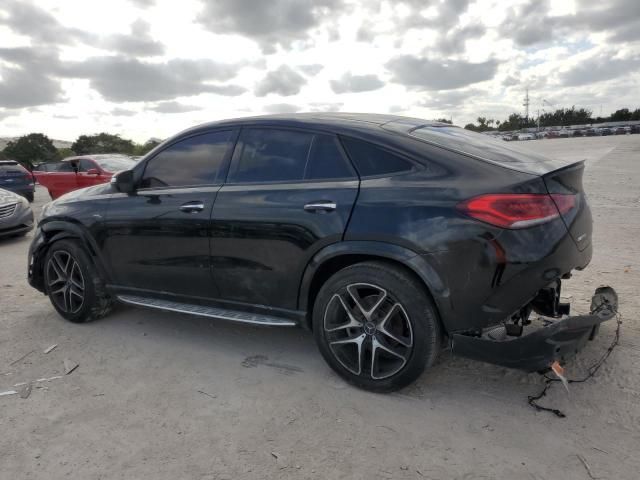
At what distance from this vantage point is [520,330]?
3.10 metres

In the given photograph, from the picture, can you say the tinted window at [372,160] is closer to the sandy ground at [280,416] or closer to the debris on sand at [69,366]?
the sandy ground at [280,416]

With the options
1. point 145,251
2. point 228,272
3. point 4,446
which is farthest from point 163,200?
point 4,446

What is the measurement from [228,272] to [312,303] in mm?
654

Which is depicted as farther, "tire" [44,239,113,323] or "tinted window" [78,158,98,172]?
"tinted window" [78,158,98,172]

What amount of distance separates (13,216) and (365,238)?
824 cm

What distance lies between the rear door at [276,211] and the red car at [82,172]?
32.4 ft

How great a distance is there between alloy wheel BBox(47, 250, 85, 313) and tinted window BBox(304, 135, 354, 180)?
2440mm

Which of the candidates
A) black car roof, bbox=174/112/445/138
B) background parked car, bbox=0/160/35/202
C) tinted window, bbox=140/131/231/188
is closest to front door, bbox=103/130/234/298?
tinted window, bbox=140/131/231/188

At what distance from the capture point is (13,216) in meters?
9.06

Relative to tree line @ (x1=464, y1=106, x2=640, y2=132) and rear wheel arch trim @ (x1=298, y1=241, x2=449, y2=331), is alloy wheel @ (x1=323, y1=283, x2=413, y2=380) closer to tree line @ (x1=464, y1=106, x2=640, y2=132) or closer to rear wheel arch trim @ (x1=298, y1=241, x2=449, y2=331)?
rear wheel arch trim @ (x1=298, y1=241, x2=449, y2=331)

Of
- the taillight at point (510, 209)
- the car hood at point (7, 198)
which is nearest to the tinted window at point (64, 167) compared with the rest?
the car hood at point (7, 198)

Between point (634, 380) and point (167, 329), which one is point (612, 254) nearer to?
point (634, 380)

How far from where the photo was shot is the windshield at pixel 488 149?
2.99m

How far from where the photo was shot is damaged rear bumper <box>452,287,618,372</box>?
2.71m
